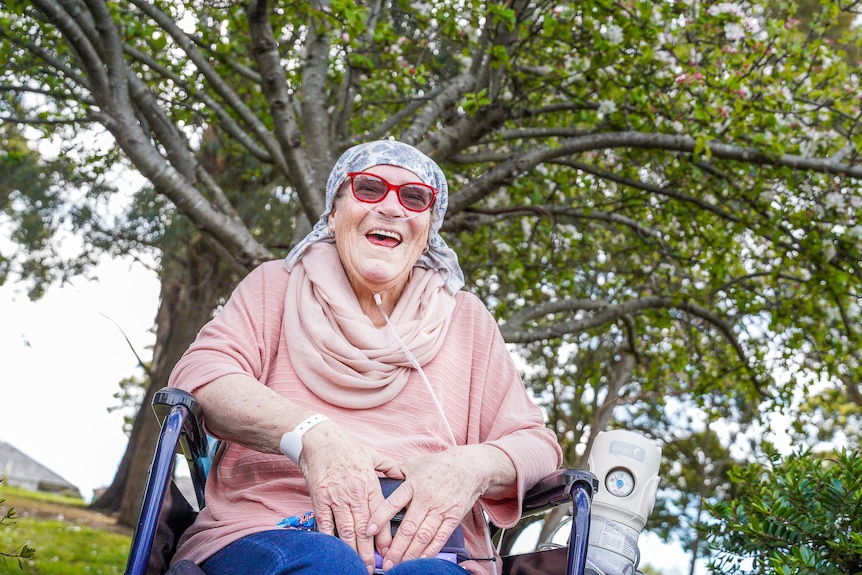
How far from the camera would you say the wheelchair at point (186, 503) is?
5.88ft

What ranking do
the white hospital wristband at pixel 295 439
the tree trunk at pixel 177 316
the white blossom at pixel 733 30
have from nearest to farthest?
1. the white hospital wristband at pixel 295 439
2. the white blossom at pixel 733 30
3. the tree trunk at pixel 177 316

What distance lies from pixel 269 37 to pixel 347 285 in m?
3.11

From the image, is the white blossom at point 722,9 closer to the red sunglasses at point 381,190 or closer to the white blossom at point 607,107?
the white blossom at point 607,107

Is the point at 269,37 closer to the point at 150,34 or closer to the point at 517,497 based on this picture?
the point at 150,34

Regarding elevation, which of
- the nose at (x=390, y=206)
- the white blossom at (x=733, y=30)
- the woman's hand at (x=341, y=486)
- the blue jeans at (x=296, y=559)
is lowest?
the blue jeans at (x=296, y=559)

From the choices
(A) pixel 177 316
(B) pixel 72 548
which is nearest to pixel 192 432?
(B) pixel 72 548

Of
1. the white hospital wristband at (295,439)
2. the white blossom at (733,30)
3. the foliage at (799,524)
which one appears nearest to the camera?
the white hospital wristband at (295,439)

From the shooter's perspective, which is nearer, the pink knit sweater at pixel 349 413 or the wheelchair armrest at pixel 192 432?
the wheelchair armrest at pixel 192 432

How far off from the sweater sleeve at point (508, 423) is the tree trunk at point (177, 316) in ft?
26.7

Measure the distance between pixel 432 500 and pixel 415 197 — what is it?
1.00 meters

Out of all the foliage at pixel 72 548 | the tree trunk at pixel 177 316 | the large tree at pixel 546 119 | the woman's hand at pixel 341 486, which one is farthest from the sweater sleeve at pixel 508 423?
the tree trunk at pixel 177 316

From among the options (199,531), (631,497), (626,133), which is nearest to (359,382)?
(199,531)

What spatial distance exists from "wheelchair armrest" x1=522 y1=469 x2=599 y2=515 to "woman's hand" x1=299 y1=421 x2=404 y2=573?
0.48m

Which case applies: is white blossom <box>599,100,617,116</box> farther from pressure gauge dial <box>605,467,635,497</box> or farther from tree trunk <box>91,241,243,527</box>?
tree trunk <box>91,241,243,527</box>
